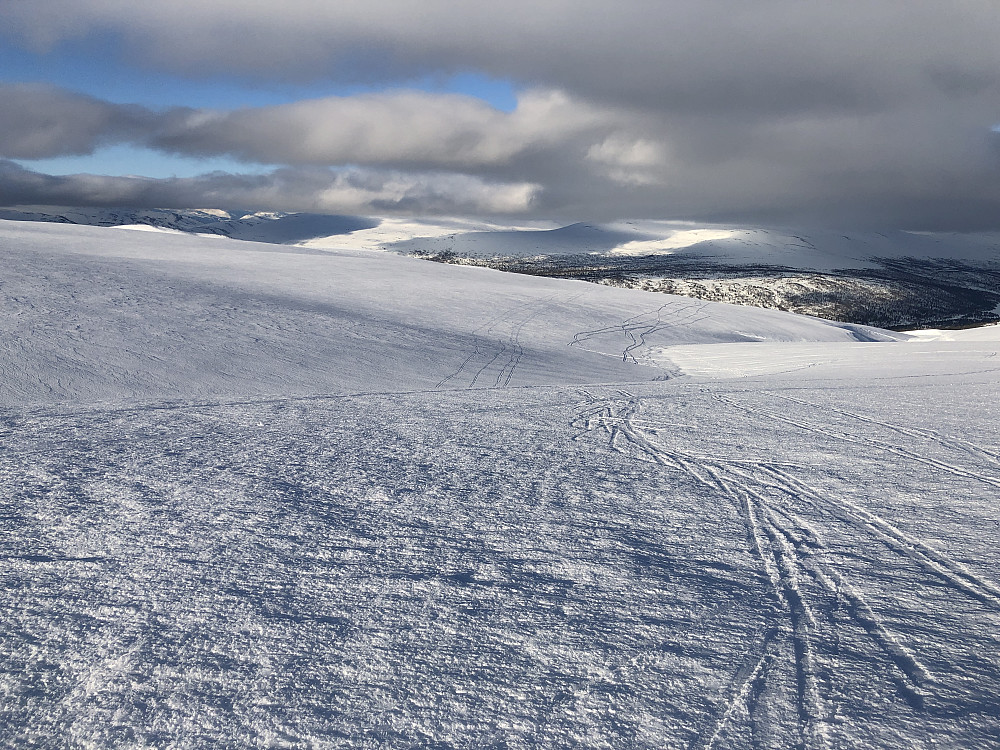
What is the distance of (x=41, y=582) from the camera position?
4.00 m

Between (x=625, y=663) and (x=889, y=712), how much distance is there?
1.18m

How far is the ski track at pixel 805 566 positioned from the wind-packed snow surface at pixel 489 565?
24 mm

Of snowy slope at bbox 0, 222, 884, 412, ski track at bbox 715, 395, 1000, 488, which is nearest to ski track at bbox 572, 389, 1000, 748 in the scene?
ski track at bbox 715, 395, 1000, 488

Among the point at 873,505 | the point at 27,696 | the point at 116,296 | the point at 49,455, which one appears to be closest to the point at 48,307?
the point at 116,296

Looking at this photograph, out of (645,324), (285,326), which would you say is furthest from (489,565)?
(645,324)

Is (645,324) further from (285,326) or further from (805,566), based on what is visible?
(805,566)

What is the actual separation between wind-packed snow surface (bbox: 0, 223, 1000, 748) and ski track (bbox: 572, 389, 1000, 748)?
0.08 feet

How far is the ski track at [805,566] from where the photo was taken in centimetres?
306

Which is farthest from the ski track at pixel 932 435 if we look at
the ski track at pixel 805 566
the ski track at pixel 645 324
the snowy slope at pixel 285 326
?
the ski track at pixel 645 324

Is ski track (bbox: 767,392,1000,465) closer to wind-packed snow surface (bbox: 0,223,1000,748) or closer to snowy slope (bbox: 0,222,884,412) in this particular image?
wind-packed snow surface (bbox: 0,223,1000,748)

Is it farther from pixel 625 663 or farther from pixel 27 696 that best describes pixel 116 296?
pixel 625 663

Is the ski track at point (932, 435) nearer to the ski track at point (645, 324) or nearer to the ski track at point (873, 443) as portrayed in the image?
the ski track at point (873, 443)

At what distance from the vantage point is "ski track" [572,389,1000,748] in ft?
10.0

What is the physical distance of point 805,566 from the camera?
4.29 m
